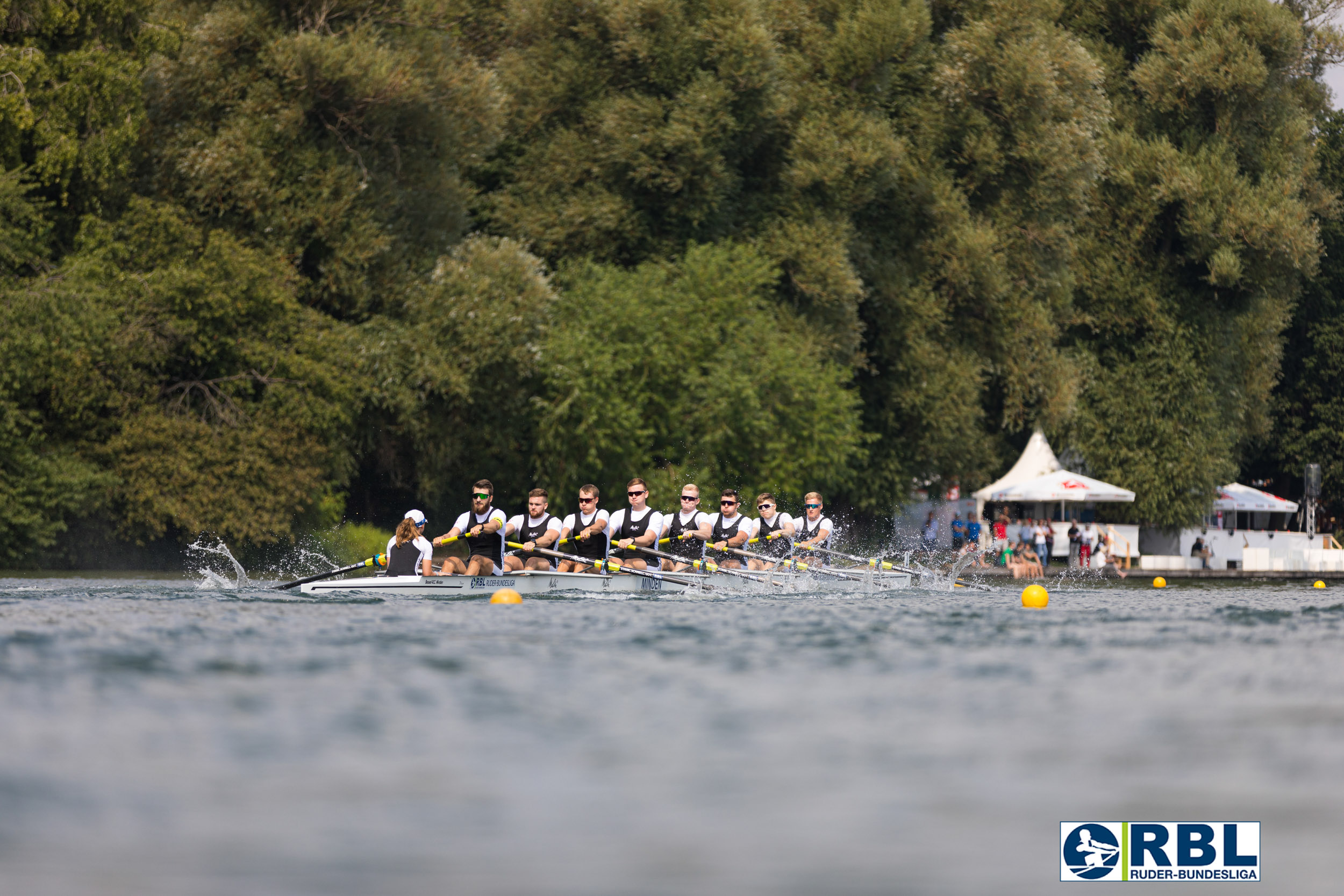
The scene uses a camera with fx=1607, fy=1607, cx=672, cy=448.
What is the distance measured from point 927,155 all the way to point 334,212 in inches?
531

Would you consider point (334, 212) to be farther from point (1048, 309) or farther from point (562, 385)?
point (1048, 309)

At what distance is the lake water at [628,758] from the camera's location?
5797mm

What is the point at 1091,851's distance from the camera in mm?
6070

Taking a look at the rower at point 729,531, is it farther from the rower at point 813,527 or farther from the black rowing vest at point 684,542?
the rower at point 813,527

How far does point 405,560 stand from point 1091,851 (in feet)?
43.4

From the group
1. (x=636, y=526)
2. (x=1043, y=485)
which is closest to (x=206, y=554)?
(x=636, y=526)

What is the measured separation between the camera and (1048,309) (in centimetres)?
3734

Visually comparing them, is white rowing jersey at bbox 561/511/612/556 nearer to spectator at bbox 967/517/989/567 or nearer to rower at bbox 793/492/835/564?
rower at bbox 793/492/835/564

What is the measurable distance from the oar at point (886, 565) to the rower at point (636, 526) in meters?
3.27

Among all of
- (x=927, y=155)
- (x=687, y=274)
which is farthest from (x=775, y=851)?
(x=927, y=155)

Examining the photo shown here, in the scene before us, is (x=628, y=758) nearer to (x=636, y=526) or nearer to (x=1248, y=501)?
(x=636, y=526)

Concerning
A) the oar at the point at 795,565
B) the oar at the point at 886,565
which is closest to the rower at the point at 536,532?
the oar at the point at 795,565

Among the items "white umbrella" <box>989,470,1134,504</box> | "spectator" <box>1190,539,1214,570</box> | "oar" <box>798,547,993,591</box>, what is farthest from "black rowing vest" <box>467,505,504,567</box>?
"spectator" <box>1190,539,1214,570</box>

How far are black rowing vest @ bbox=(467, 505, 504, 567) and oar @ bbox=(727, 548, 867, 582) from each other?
330 cm
